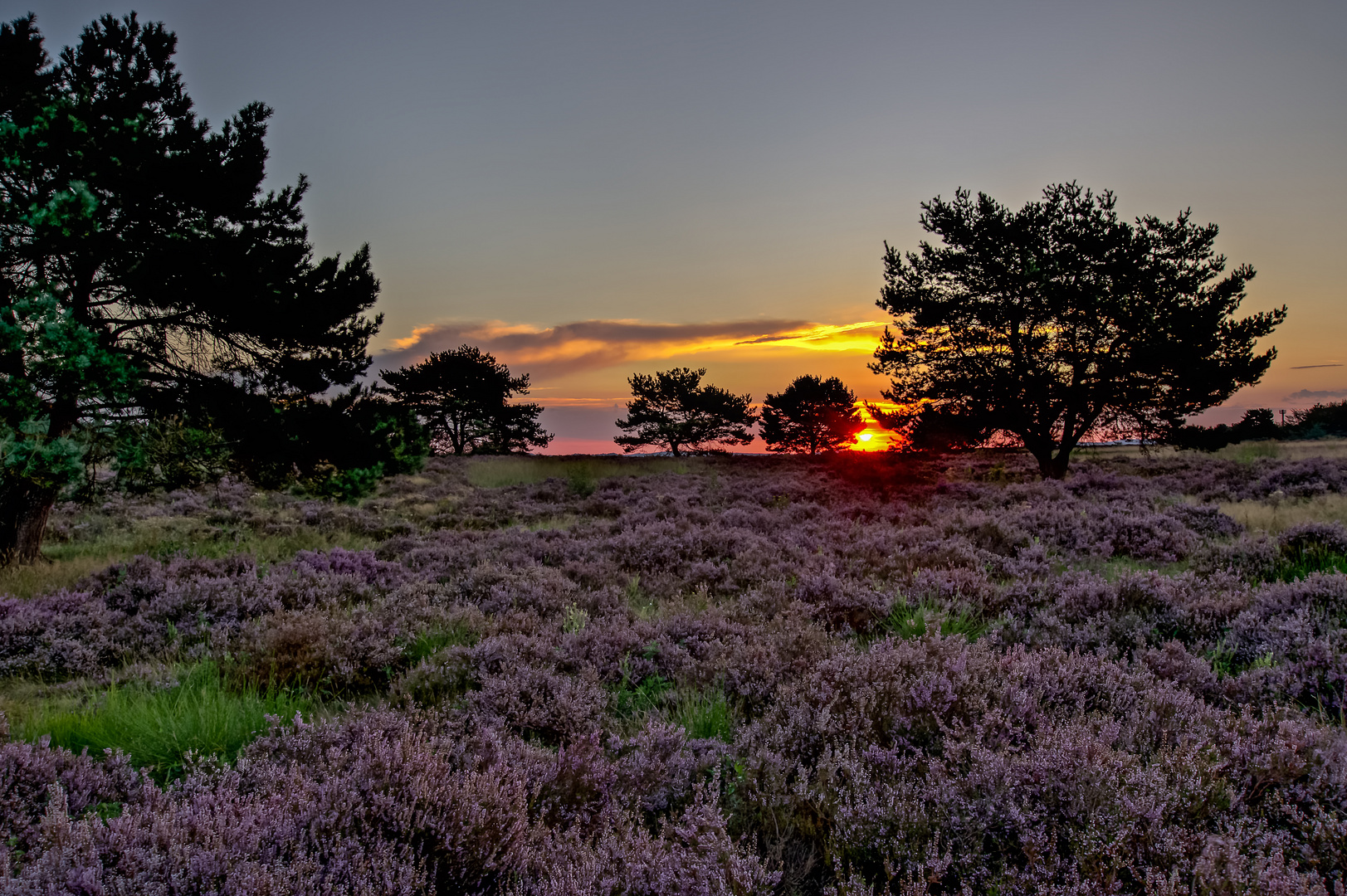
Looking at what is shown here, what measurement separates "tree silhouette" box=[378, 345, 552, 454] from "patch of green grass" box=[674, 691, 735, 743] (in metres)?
44.2

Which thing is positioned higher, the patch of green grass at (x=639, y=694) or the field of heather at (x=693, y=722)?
the field of heather at (x=693, y=722)

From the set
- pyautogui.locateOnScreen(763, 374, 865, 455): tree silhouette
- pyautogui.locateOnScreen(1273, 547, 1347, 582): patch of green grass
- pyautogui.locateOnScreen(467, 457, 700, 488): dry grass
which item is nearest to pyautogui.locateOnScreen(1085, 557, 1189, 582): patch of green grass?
pyautogui.locateOnScreen(1273, 547, 1347, 582): patch of green grass

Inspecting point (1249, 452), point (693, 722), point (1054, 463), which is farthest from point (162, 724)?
point (1249, 452)

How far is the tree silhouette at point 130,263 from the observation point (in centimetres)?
846

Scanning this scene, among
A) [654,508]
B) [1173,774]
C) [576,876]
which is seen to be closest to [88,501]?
[654,508]

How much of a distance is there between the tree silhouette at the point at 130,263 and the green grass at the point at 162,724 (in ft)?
20.4

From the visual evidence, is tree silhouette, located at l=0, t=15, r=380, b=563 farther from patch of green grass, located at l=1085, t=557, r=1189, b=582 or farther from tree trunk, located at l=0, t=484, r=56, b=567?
patch of green grass, located at l=1085, t=557, r=1189, b=582

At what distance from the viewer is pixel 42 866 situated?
6.26 ft

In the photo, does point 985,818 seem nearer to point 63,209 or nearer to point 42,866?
point 42,866

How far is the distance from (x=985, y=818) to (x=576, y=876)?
4.82 feet

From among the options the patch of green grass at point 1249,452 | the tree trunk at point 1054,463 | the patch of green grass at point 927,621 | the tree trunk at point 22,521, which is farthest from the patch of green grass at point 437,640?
the patch of green grass at point 1249,452

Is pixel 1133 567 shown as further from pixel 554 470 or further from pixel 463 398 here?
pixel 463 398

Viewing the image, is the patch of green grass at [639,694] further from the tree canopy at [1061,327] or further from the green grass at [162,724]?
the tree canopy at [1061,327]

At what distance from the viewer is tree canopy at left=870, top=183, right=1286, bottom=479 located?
1909 cm
